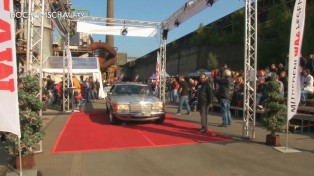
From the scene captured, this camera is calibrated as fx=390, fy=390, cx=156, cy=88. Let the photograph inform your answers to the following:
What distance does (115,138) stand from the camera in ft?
35.8

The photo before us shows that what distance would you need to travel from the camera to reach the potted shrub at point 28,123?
715 cm

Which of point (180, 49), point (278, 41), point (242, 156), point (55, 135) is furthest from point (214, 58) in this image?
point (242, 156)

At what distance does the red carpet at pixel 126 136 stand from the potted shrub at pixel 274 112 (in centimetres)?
145

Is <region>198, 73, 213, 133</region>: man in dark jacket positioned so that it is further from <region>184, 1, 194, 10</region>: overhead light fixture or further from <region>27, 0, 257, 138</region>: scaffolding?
<region>184, 1, 194, 10</region>: overhead light fixture

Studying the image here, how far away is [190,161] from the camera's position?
26.1ft

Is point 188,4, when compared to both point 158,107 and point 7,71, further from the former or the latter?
point 7,71

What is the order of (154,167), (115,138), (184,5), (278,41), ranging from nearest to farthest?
(154,167) → (115,138) → (184,5) → (278,41)

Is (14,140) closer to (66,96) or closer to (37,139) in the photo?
(37,139)

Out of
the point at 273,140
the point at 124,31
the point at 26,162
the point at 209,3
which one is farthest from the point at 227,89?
the point at 124,31

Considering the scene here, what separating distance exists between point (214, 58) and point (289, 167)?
89.4ft

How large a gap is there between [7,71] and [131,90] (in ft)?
29.7

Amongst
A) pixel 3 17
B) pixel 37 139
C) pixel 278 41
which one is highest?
pixel 278 41

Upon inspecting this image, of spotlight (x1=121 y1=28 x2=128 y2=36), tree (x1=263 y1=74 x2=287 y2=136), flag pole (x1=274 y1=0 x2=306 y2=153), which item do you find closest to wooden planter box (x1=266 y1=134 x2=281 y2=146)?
tree (x1=263 y1=74 x2=287 y2=136)

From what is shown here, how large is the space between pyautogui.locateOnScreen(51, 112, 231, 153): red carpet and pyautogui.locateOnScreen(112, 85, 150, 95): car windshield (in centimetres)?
137
